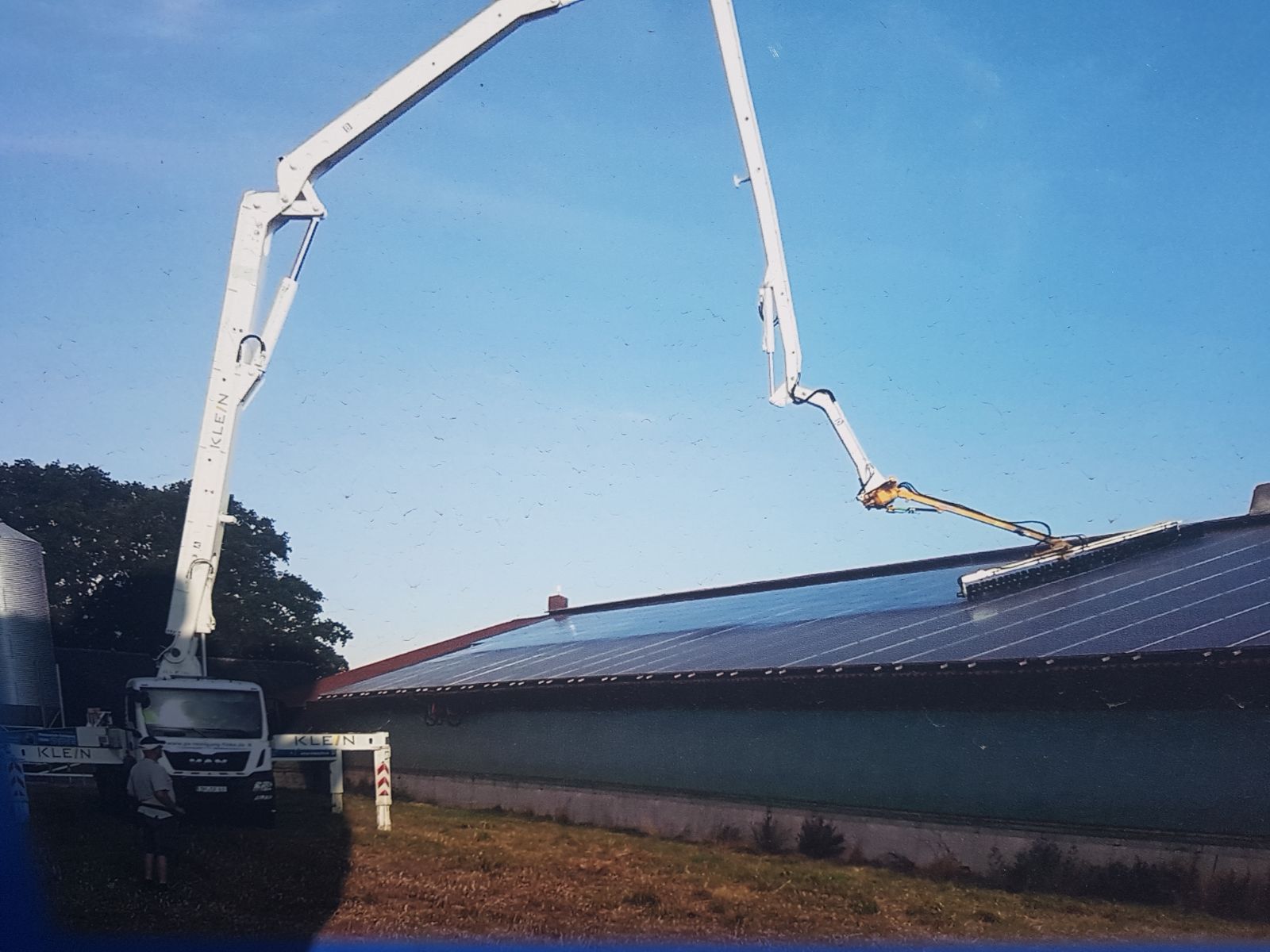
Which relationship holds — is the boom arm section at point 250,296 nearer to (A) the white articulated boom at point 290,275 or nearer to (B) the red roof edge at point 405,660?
(A) the white articulated boom at point 290,275

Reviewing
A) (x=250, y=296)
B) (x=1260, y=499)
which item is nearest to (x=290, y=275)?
(x=250, y=296)

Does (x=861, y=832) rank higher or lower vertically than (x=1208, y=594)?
lower

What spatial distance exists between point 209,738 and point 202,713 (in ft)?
1.23

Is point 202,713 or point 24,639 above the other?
point 24,639

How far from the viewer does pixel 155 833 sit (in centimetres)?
1234

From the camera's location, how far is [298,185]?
58.9ft

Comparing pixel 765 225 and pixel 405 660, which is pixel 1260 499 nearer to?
pixel 765 225

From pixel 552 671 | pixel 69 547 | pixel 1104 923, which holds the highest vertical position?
pixel 69 547

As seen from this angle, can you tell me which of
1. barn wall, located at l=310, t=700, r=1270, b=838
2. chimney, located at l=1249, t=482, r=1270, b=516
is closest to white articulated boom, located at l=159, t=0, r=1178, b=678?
barn wall, located at l=310, t=700, r=1270, b=838

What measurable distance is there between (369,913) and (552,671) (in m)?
11.1

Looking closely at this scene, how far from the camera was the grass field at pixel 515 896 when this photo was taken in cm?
1144

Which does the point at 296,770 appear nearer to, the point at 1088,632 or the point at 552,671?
the point at 552,671

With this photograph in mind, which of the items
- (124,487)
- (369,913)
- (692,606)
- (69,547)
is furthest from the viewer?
(692,606)

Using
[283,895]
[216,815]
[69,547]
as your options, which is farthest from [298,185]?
[69,547]
